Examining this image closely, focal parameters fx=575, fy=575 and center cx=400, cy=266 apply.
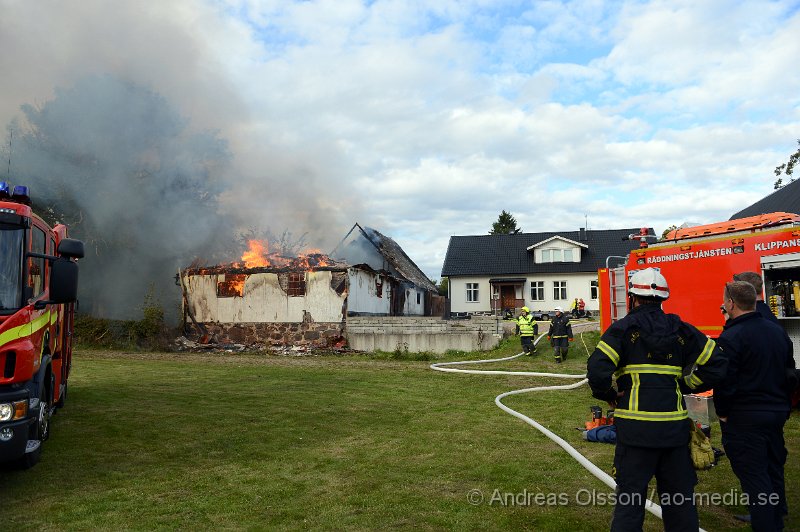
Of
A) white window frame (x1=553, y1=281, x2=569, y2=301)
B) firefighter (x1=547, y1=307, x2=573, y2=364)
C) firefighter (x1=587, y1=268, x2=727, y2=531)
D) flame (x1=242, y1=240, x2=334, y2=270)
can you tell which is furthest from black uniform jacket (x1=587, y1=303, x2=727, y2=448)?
white window frame (x1=553, y1=281, x2=569, y2=301)

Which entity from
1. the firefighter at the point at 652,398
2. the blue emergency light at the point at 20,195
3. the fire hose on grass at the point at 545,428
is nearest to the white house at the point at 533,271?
the fire hose on grass at the point at 545,428

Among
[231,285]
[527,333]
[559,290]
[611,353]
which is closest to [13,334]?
[611,353]

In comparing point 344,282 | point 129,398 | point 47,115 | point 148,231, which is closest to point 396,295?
point 344,282

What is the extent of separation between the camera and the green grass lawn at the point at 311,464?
15.2 ft

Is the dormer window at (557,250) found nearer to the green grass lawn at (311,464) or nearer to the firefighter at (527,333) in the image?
the firefighter at (527,333)

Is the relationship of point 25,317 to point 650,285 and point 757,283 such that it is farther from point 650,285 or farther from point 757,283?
point 757,283

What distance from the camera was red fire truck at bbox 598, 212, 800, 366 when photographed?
8.20 m

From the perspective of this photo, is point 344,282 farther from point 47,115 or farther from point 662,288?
point 662,288

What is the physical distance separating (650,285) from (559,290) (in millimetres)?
35857

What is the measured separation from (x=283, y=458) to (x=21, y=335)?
2.90 metres

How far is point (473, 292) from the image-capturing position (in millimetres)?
39688

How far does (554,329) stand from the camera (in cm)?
1712

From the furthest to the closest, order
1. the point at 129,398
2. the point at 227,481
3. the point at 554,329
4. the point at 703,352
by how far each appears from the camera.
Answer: the point at 554,329 → the point at 129,398 → the point at 227,481 → the point at 703,352

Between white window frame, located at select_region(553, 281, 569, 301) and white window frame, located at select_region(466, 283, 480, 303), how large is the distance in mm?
5113
